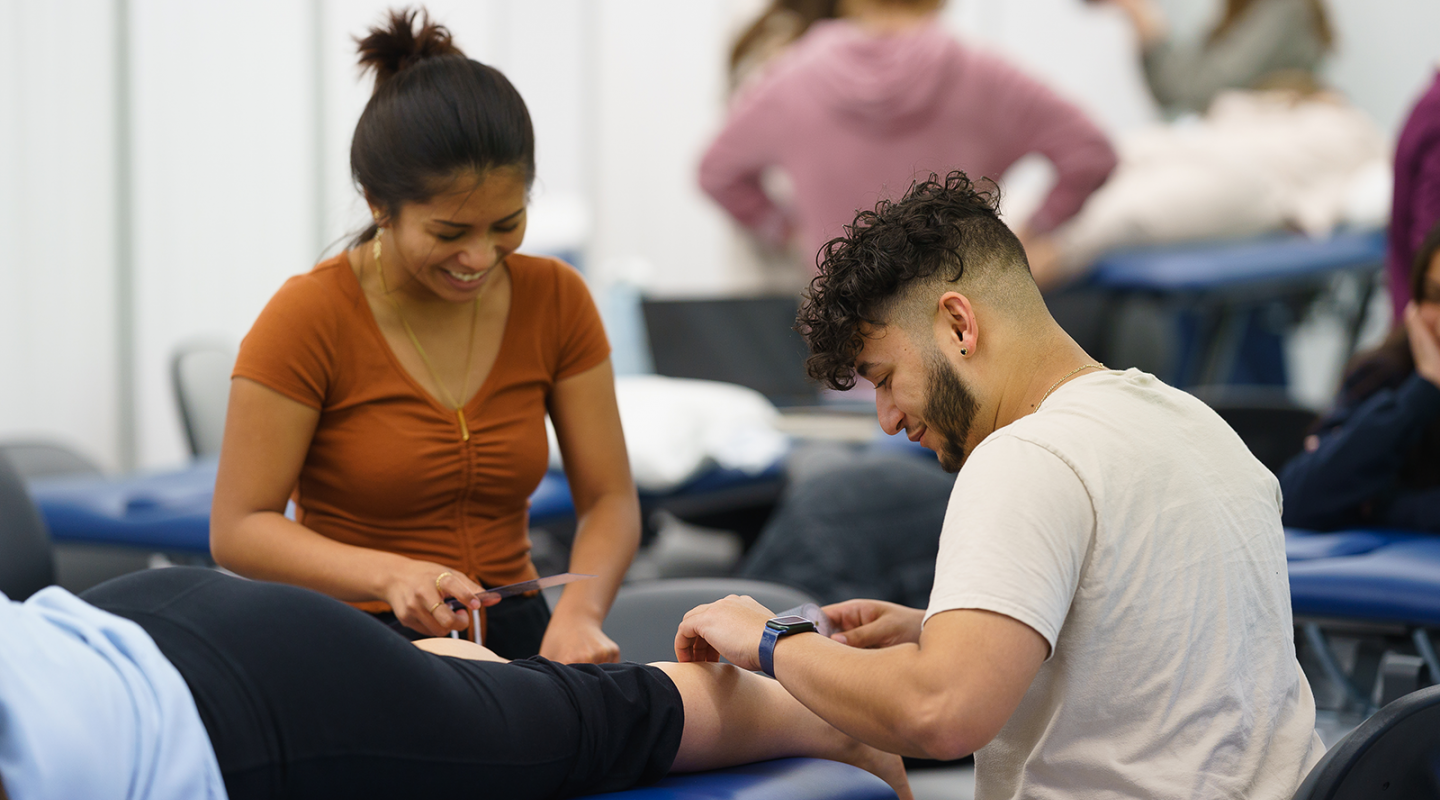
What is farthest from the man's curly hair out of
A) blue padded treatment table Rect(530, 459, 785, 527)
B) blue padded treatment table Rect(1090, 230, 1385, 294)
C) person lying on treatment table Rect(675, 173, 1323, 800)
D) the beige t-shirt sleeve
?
blue padded treatment table Rect(1090, 230, 1385, 294)

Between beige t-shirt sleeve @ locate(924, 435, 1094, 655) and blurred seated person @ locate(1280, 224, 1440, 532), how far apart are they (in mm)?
1317

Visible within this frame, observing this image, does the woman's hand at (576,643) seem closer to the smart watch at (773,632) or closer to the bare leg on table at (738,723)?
the bare leg on table at (738,723)

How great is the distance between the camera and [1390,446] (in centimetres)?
208

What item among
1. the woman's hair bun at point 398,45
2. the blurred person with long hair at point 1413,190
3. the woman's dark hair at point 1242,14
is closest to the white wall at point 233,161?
the woman's hair bun at point 398,45

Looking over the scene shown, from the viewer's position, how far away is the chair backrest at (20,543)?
1696 mm

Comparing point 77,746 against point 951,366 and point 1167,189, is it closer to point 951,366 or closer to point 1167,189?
point 951,366

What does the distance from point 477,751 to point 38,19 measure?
3.16m

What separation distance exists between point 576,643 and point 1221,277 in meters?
2.95

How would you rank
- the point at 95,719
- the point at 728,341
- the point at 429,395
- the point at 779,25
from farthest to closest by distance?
1. the point at 779,25
2. the point at 728,341
3. the point at 429,395
4. the point at 95,719

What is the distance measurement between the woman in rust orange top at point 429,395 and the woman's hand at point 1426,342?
129 centimetres

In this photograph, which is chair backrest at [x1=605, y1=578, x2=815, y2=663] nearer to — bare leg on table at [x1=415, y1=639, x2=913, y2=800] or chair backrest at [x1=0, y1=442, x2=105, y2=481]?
bare leg on table at [x1=415, y1=639, x2=913, y2=800]

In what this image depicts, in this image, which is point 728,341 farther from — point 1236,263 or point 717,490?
point 1236,263

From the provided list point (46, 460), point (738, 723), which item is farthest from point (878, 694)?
point (46, 460)

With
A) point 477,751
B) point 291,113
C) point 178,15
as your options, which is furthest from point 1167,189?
point 477,751
